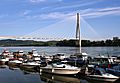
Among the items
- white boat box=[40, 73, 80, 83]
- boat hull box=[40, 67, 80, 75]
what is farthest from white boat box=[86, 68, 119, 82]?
boat hull box=[40, 67, 80, 75]

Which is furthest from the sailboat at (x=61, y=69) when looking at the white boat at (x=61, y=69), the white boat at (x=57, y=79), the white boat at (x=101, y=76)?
the white boat at (x=101, y=76)

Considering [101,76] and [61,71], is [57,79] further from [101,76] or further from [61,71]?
[101,76]

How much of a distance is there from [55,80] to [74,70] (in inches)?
122

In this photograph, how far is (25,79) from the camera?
36.3 m

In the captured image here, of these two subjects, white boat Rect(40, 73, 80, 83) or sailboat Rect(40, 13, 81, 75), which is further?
sailboat Rect(40, 13, 81, 75)

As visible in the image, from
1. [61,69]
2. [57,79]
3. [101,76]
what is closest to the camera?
[101,76]

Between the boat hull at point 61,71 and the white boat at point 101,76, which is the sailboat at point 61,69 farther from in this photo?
the white boat at point 101,76

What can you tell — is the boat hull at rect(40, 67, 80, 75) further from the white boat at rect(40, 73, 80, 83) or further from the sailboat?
the white boat at rect(40, 73, 80, 83)

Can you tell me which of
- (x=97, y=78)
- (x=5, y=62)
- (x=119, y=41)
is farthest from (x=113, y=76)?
(x=119, y=41)

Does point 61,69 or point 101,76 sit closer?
point 101,76

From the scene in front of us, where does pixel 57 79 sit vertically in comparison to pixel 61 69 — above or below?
below

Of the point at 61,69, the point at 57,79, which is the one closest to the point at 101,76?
the point at 57,79

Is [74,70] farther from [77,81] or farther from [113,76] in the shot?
[113,76]

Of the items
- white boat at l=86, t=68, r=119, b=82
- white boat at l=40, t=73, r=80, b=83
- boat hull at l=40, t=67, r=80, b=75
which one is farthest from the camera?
boat hull at l=40, t=67, r=80, b=75
